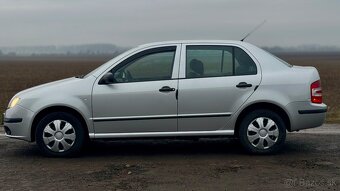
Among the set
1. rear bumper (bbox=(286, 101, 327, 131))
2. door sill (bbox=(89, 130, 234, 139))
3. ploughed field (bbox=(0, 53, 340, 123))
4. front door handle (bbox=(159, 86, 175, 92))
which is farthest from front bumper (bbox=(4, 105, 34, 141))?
ploughed field (bbox=(0, 53, 340, 123))

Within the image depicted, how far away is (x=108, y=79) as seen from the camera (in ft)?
23.1

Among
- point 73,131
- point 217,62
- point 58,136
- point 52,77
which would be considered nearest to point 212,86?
point 217,62

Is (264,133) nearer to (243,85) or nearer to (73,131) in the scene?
(243,85)

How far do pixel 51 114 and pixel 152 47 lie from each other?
1698mm

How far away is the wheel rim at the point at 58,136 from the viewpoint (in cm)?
709

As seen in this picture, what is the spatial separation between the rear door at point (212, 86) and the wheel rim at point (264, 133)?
1.18ft

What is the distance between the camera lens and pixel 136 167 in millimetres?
6559

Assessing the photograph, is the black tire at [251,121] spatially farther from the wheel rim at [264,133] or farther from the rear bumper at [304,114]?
the rear bumper at [304,114]

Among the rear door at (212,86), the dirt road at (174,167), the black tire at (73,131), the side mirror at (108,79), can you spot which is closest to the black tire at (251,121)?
the dirt road at (174,167)

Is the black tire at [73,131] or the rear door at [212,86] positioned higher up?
the rear door at [212,86]

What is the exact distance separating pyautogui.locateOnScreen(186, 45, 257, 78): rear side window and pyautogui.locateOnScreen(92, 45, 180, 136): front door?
25 cm

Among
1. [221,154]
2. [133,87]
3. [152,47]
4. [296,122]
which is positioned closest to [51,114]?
[133,87]

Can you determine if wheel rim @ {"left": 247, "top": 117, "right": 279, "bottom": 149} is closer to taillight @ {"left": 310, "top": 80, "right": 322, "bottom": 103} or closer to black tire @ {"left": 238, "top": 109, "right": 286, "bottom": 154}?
black tire @ {"left": 238, "top": 109, "right": 286, "bottom": 154}

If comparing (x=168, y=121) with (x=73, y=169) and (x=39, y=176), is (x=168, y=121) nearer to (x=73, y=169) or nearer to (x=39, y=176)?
(x=73, y=169)
